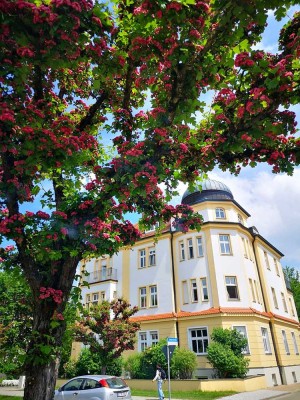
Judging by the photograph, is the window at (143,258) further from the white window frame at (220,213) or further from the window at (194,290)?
the white window frame at (220,213)

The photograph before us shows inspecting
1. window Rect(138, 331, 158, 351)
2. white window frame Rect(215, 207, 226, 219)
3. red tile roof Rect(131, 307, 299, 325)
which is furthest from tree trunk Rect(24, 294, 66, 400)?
white window frame Rect(215, 207, 226, 219)

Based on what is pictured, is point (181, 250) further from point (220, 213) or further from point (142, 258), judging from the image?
point (220, 213)

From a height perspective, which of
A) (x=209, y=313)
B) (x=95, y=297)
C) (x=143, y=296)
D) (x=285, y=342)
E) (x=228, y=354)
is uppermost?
Result: (x=95, y=297)

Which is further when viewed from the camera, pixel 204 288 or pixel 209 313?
pixel 204 288

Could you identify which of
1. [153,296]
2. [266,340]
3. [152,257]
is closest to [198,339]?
[153,296]

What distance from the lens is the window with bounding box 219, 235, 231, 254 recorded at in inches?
996

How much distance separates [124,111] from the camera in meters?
7.32

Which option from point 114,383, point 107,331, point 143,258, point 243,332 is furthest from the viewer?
point 143,258

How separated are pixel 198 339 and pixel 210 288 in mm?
3645

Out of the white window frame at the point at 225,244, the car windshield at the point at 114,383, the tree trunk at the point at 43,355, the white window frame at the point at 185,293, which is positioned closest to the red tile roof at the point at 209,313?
the white window frame at the point at 185,293

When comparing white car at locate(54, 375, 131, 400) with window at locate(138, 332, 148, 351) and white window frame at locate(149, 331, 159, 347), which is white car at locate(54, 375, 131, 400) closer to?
white window frame at locate(149, 331, 159, 347)

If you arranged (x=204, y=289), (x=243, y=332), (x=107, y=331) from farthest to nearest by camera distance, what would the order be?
(x=204, y=289)
(x=243, y=332)
(x=107, y=331)

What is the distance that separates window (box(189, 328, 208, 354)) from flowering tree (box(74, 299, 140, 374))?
14.8ft

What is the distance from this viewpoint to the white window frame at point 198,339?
22.7m
